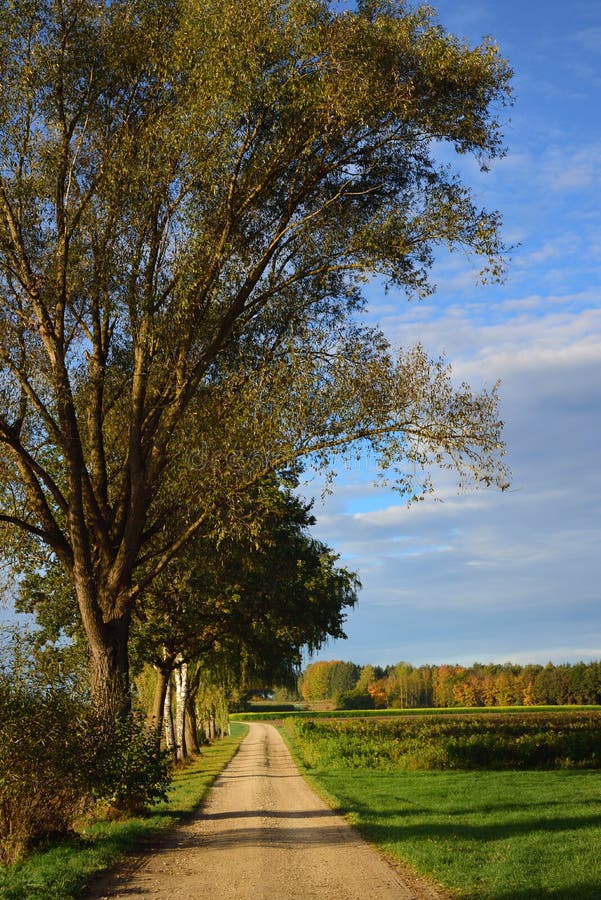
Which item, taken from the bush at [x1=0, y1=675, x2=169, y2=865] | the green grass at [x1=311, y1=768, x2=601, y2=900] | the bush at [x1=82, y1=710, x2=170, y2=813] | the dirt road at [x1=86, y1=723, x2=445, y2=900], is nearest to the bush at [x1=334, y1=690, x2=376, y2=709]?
the green grass at [x1=311, y1=768, x2=601, y2=900]

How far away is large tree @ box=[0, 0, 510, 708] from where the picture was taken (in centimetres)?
1542

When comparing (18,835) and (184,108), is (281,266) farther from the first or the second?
(18,835)

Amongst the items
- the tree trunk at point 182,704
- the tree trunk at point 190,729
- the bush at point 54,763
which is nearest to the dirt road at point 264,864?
the bush at point 54,763

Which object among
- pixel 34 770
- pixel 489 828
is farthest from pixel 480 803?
pixel 34 770

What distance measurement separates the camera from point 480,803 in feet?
59.1

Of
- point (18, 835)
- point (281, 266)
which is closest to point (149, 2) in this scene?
point (281, 266)

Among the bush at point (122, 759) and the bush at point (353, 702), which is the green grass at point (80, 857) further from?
the bush at point (353, 702)

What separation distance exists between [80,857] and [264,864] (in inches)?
95.6

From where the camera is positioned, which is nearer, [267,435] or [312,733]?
[267,435]

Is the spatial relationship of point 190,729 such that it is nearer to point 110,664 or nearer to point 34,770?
point 110,664

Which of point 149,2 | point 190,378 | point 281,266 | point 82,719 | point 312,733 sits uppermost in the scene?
point 149,2

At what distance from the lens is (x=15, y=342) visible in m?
16.5

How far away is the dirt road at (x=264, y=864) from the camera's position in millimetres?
9531

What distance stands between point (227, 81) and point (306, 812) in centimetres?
1400
